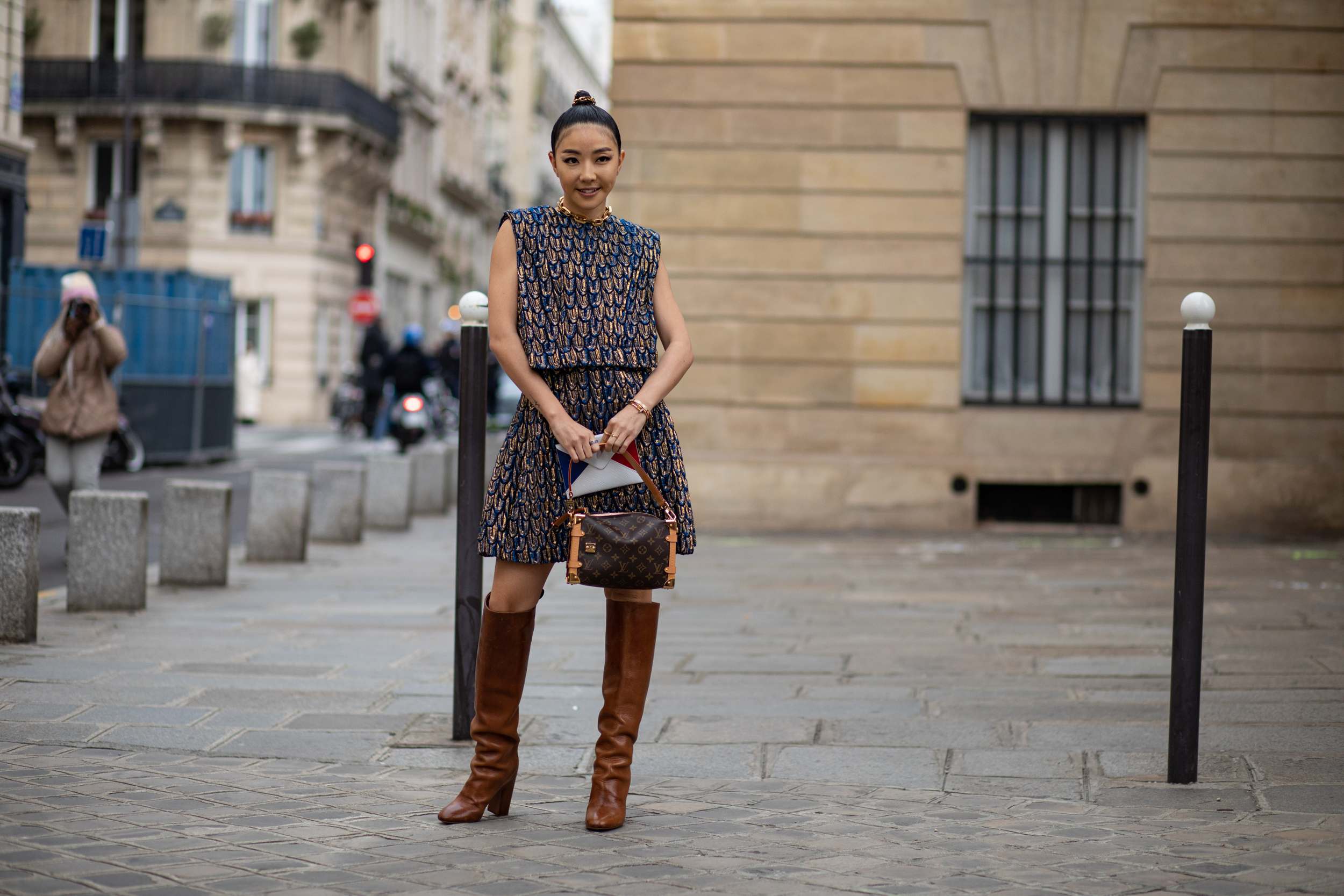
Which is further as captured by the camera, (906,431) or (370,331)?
(370,331)

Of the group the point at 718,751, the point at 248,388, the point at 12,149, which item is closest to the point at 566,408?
the point at 718,751

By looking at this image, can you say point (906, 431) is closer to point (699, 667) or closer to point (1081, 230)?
point (1081, 230)

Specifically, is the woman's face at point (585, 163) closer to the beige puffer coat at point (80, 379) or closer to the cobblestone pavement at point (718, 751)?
the cobblestone pavement at point (718, 751)

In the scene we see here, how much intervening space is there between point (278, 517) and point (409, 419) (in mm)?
9190

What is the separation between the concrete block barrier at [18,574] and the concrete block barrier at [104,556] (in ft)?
3.59

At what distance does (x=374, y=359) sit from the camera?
2284cm

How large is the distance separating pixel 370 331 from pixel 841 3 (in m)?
11.3

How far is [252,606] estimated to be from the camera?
8.36 meters

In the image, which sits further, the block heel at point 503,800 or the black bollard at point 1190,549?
the black bollard at point 1190,549

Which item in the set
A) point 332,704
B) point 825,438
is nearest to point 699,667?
point 332,704

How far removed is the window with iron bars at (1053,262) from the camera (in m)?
13.0

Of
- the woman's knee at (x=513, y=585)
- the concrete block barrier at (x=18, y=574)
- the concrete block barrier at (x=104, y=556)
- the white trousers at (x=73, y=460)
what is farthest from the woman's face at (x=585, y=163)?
the white trousers at (x=73, y=460)

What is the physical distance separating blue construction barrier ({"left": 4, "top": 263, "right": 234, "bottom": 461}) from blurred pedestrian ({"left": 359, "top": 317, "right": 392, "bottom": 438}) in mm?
1890

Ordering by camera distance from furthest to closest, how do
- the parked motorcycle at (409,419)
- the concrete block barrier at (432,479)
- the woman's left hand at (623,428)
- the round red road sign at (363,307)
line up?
the round red road sign at (363,307)
the parked motorcycle at (409,419)
the concrete block barrier at (432,479)
the woman's left hand at (623,428)
